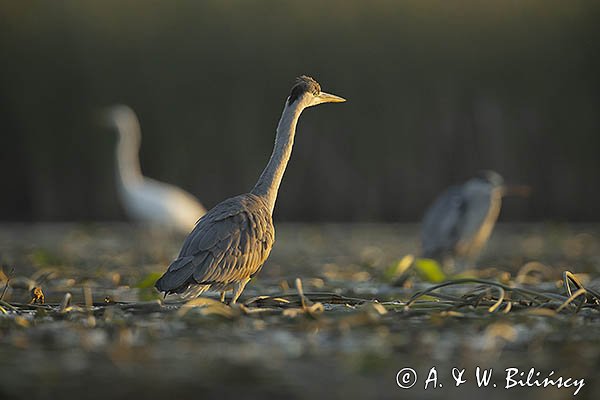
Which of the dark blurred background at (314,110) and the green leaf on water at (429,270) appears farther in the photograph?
the dark blurred background at (314,110)

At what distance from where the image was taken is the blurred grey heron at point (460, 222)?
29.7ft

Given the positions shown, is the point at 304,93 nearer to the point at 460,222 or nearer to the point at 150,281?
the point at 150,281

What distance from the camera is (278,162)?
563 centimetres

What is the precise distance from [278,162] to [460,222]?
12.7ft

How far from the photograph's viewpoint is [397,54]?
15.5m

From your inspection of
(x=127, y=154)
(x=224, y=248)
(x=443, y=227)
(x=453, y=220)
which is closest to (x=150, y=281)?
(x=224, y=248)

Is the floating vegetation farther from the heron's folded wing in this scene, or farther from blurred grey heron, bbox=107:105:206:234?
blurred grey heron, bbox=107:105:206:234

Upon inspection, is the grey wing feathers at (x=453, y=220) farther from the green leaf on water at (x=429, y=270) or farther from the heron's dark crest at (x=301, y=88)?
the heron's dark crest at (x=301, y=88)

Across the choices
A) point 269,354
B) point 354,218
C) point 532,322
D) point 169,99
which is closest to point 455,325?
point 532,322

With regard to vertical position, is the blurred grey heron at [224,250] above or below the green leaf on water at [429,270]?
above

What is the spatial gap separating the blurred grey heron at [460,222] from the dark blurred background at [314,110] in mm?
4061

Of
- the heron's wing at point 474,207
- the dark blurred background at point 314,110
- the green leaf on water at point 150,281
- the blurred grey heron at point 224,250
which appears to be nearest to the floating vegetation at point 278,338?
the green leaf on water at point 150,281

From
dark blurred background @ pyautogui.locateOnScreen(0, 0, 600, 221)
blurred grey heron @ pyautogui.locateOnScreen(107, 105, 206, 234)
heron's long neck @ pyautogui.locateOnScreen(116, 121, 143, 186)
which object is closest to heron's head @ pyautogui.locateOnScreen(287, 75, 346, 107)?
blurred grey heron @ pyautogui.locateOnScreen(107, 105, 206, 234)

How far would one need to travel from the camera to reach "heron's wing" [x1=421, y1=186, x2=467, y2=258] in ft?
29.5
